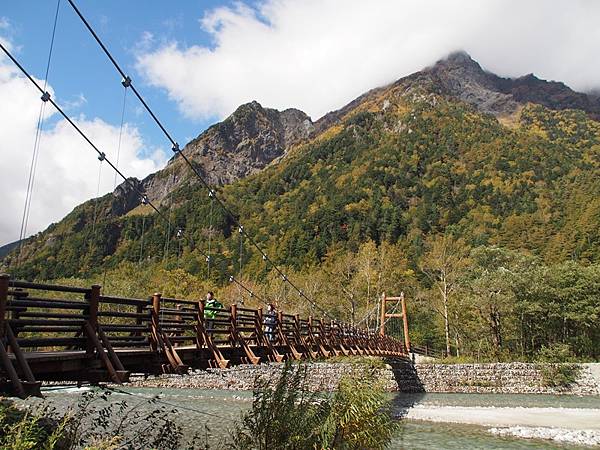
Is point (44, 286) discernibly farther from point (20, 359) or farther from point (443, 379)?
point (443, 379)

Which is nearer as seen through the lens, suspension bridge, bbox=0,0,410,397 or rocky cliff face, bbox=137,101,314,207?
suspension bridge, bbox=0,0,410,397

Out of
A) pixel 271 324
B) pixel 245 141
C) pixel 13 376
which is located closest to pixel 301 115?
pixel 245 141

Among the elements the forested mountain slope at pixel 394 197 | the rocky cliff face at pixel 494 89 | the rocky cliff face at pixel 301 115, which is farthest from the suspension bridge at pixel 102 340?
the rocky cliff face at pixel 494 89

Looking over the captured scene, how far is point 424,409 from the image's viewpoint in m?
16.7

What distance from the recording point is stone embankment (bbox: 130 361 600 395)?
21375 millimetres

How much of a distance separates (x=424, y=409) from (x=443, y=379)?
7074 mm

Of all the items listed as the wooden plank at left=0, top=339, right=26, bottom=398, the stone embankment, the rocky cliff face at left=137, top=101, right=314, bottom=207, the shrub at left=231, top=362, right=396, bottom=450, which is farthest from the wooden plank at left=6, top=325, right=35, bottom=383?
the rocky cliff face at left=137, top=101, right=314, bottom=207

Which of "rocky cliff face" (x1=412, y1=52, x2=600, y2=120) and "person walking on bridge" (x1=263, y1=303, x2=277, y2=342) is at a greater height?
"rocky cliff face" (x1=412, y1=52, x2=600, y2=120)

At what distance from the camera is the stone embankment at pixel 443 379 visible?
21.4m

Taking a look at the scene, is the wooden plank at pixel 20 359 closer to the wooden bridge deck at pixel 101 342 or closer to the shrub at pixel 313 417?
the wooden bridge deck at pixel 101 342

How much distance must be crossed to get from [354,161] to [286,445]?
6975 centimetres

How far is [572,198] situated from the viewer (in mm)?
48938

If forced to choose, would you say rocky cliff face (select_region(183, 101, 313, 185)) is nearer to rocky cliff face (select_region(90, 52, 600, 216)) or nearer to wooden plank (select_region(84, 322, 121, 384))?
rocky cliff face (select_region(90, 52, 600, 216))

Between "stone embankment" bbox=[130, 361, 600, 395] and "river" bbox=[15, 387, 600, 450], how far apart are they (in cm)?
104
